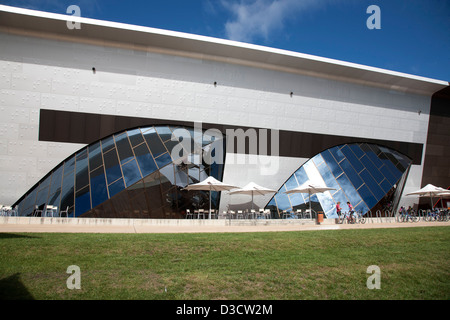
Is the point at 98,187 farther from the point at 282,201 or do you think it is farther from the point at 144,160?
the point at 282,201

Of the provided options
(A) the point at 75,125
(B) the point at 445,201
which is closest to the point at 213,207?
(A) the point at 75,125

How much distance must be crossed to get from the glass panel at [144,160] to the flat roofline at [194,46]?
21.1 feet

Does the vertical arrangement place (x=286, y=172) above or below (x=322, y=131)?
below

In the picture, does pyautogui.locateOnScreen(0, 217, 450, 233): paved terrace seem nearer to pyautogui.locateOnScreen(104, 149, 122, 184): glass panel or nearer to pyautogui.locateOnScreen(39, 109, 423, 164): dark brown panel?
pyautogui.locateOnScreen(104, 149, 122, 184): glass panel

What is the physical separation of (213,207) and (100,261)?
43.6 feet

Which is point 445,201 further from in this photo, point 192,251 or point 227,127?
point 192,251

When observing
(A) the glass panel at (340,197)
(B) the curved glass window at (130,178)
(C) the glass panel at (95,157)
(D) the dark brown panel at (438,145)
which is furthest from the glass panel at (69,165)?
(D) the dark brown panel at (438,145)

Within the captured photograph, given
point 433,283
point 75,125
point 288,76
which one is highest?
point 288,76

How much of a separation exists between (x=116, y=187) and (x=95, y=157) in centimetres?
277

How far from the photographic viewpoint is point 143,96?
2064cm

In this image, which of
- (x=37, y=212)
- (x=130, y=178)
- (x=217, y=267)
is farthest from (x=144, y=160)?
(x=217, y=267)

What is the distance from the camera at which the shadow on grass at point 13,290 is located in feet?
16.3

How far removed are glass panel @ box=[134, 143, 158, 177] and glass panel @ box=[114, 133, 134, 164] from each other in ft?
1.30

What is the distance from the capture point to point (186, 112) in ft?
69.9
